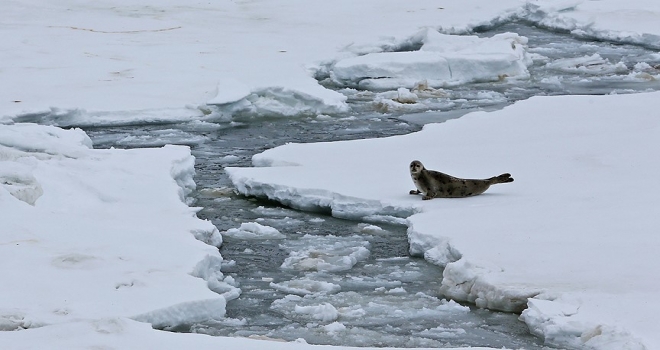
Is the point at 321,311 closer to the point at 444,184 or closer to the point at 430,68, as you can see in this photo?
the point at 444,184

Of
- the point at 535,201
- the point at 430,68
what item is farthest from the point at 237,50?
the point at 535,201

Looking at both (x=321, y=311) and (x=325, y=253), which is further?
(x=325, y=253)

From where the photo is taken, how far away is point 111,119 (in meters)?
11.0

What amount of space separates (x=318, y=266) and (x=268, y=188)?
1.65m

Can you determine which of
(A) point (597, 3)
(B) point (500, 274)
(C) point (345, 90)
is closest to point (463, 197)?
(B) point (500, 274)

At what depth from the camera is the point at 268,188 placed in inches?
311

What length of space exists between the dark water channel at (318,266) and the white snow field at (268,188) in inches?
4.9

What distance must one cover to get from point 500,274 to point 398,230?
1.59 meters

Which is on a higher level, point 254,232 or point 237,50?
point 237,50

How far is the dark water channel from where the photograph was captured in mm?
5223

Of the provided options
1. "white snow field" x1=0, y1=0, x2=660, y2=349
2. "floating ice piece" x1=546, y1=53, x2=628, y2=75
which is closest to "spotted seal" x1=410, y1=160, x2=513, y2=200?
"white snow field" x1=0, y1=0, x2=660, y2=349

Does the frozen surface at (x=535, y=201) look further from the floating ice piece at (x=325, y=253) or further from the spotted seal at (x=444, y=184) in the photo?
the floating ice piece at (x=325, y=253)

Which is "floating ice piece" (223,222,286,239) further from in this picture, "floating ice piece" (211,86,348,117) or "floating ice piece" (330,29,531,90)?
"floating ice piece" (330,29,531,90)

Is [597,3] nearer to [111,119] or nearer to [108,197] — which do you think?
[111,119]
